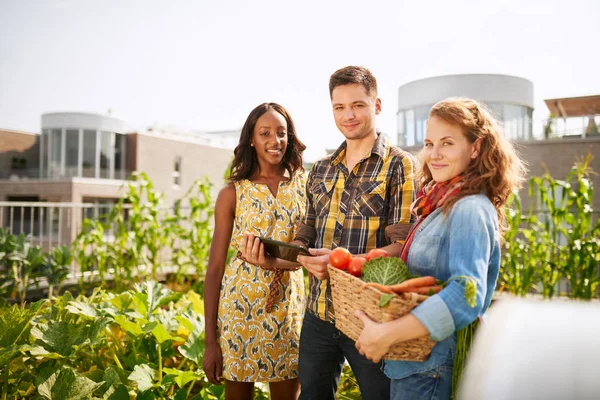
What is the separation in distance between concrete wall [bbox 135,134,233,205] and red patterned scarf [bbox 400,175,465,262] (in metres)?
27.5

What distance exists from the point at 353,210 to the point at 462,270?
2.39 ft

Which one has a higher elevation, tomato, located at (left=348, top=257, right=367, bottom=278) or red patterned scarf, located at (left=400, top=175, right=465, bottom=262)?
red patterned scarf, located at (left=400, top=175, right=465, bottom=262)

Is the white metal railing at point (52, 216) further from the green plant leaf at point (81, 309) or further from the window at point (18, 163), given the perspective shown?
the window at point (18, 163)

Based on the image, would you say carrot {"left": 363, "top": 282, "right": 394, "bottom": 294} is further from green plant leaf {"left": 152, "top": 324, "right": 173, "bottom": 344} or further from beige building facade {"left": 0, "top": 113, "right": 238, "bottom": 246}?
beige building facade {"left": 0, "top": 113, "right": 238, "bottom": 246}

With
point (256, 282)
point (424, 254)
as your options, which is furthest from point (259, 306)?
point (424, 254)

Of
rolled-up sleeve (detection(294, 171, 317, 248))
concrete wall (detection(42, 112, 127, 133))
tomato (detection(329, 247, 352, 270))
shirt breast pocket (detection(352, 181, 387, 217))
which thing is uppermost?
concrete wall (detection(42, 112, 127, 133))

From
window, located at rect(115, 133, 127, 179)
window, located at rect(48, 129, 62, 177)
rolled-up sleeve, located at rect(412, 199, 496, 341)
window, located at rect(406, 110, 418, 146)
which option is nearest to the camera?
rolled-up sleeve, located at rect(412, 199, 496, 341)

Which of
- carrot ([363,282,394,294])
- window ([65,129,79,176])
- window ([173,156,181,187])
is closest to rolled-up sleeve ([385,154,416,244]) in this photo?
carrot ([363,282,394,294])

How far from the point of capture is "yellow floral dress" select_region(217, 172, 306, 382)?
7.28ft

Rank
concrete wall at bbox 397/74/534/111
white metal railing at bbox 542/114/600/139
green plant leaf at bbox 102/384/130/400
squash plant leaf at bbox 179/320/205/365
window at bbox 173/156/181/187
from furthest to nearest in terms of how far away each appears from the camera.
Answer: window at bbox 173/156/181/187 < concrete wall at bbox 397/74/534/111 < white metal railing at bbox 542/114/600/139 < squash plant leaf at bbox 179/320/205/365 < green plant leaf at bbox 102/384/130/400

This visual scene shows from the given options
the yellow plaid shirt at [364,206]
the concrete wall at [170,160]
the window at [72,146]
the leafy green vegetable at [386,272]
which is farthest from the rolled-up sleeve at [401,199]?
the window at [72,146]

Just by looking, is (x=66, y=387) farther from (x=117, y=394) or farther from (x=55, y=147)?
(x=55, y=147)

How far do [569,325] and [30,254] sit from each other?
4.84m

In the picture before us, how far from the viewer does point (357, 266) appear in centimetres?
146
